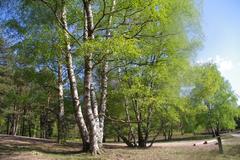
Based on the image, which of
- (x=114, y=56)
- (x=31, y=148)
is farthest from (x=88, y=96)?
(x=31, y=148)

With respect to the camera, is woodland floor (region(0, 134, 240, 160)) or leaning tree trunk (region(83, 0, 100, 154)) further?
leaning tree trunk (region(83, 0, 100, 154))

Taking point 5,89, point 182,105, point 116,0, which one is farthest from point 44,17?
point 5,89

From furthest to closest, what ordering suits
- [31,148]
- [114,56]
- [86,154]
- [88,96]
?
1. [31,148]
2. [88,96]
3. [86,154]
4. [114,56]

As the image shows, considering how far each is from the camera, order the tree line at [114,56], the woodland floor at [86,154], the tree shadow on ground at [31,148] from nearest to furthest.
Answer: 1. the woodland floor at [86,154]
2. the tree line at [114,56]
3. the tree shadow on ground at [31,148]

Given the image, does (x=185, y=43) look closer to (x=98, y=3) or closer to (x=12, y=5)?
(x=98, y=3)

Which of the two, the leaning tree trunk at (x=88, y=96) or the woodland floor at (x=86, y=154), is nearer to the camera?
the woodland floor at (x=86, y=154)

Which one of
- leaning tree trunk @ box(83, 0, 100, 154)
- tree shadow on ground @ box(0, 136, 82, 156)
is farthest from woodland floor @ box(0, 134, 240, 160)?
leaning tree trunk @ box(83, 0, 100, 154)

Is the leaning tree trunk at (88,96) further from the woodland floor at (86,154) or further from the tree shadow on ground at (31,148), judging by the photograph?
the tree shadow on ground at (31,148)

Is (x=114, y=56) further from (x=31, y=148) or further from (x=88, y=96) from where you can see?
(x=31, y=148)

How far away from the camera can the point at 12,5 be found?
42.7 ft

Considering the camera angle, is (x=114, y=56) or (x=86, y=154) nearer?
(x=114, y=56)

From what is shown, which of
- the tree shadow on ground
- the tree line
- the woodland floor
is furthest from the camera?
the tree shadow on ground

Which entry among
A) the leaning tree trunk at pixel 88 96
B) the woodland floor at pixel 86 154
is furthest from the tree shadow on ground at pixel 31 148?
the leaning tree trunk at pixel 88 96

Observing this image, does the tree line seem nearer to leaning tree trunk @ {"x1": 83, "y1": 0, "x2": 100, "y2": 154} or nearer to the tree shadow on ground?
leaning tree trunk @ {"x1": 83, "y1": 0, "x2": 100, "y2": 154}
